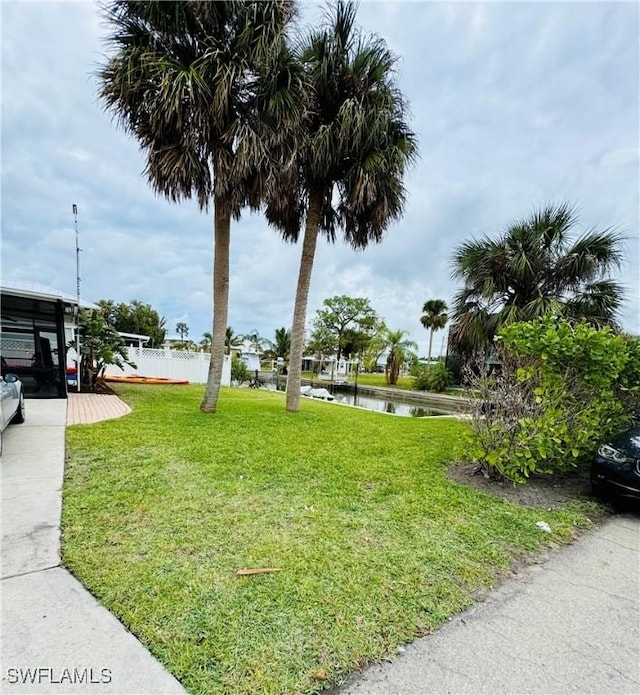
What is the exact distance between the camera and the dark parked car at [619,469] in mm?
3738

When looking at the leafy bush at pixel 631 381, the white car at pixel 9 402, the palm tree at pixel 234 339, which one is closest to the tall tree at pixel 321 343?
the palm tree at pixel 234 339

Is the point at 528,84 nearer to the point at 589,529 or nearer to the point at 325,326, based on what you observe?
the point at 589,529

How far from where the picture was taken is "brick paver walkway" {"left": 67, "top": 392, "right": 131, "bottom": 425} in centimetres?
675

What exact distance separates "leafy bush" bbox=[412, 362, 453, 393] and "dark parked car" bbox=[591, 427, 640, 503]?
21628mm

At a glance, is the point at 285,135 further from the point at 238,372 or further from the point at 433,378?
the point at 433,378

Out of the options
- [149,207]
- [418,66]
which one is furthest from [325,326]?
[418,66]

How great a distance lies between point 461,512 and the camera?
139 inches

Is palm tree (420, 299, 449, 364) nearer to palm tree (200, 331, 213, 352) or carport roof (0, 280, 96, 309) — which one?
palm tree (200, 331, 213, 352)

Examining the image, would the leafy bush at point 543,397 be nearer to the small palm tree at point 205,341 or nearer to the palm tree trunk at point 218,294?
the palm tree trunk at point 218,294

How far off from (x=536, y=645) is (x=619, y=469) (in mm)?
2851

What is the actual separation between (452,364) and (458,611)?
26591 millimetres

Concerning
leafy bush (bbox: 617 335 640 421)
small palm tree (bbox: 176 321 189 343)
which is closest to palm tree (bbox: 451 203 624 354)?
leafy bush (bbox: 617 335 640 421)

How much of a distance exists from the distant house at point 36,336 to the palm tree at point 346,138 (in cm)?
556

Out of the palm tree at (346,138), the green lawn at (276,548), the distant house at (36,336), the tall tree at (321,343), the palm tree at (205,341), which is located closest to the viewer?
the green lawn at (276,548)
